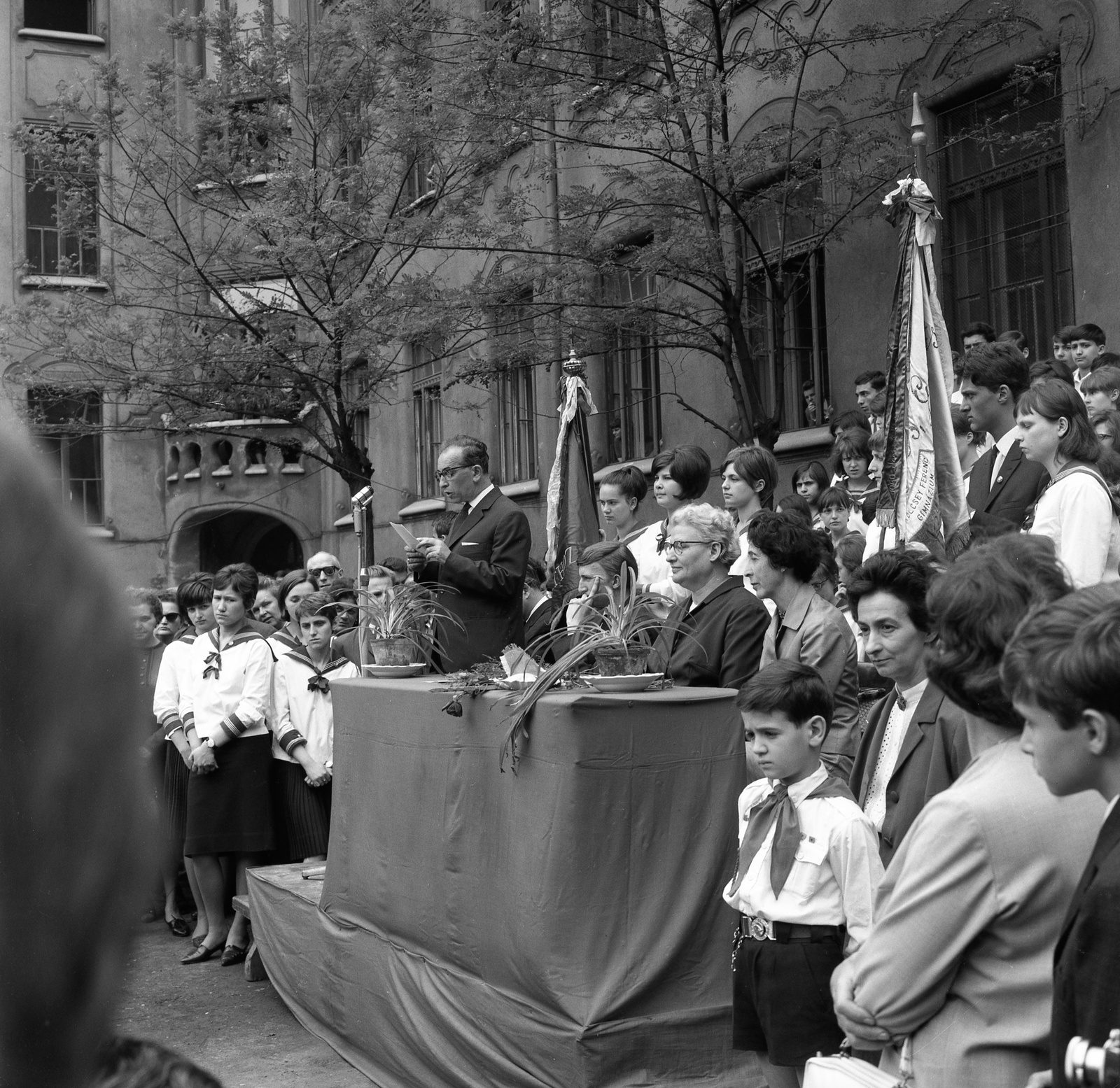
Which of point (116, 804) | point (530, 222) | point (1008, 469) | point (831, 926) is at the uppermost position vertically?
point (530, 222)

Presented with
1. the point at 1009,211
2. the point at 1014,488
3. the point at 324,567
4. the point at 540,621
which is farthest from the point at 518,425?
the point at 1014,488

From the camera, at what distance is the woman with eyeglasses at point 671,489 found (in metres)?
6.89

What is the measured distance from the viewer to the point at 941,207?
38.0 ft

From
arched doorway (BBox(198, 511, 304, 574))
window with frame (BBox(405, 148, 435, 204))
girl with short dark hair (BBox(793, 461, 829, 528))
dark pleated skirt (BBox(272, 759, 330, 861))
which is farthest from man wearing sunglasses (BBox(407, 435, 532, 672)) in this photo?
arched doorway (BBox(198, 511, 304, 574))

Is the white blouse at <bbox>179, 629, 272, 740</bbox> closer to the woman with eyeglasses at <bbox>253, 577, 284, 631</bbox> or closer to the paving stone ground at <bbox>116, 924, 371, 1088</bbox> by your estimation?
the paving stone ground at <bbox>116, 924, 371, 1088</bbox>

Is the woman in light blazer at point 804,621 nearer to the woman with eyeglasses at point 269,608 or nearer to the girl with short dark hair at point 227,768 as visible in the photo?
the girl with short dark hair at point 227,768

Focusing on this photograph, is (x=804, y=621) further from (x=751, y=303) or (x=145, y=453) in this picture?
(x=145, y=453)

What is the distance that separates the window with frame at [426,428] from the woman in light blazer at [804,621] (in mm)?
14033

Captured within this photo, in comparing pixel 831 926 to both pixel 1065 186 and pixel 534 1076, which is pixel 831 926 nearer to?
pixel 534 1076

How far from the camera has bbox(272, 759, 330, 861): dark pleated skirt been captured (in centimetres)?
808

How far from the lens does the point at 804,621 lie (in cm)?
500

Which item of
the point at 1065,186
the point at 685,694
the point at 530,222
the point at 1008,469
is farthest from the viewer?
the point at 530,222

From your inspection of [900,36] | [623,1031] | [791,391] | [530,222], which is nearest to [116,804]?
[623,1031]

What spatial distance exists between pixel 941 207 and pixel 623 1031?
8.80 meters
